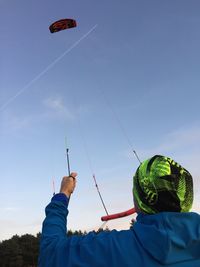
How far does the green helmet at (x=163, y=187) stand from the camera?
10.3ft

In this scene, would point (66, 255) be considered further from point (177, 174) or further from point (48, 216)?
point (177, 174)

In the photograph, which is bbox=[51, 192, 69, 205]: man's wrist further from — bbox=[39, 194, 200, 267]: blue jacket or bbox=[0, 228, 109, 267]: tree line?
bbox=[0, 228, 109, 267]: tree line

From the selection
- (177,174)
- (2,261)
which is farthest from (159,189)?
(2,261)

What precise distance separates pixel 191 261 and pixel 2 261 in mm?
110129

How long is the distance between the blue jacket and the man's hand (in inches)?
21.1

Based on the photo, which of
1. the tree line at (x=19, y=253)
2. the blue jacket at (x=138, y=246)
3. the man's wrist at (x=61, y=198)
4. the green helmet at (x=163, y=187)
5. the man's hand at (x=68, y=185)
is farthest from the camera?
the tree line at (x=19, y=253)

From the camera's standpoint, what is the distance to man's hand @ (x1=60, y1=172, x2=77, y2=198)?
3648 mm

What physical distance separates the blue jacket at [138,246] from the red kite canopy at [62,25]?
18737 mm

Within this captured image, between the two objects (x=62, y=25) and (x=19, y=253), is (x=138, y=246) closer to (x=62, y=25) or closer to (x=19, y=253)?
(x=62, y=25)

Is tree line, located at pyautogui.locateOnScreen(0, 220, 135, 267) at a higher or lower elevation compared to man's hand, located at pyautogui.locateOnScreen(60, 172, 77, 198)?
higher

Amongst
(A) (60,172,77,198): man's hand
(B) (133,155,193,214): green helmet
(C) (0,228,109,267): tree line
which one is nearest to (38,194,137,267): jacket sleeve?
(B) (133,155,193,214): green helmet

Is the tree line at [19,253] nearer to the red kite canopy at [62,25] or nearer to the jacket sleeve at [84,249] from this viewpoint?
the red kite canopy at [62,25]

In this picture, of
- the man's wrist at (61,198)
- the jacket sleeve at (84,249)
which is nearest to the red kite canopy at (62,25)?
the man's wrist at (61,198)

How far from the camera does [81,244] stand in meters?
3.04
